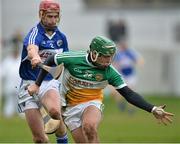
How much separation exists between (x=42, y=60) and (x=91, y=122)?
5.11 ft

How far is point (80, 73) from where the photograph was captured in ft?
47.6

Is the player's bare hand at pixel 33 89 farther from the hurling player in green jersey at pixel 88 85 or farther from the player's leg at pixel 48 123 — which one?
the player's leg at pixel 48 123

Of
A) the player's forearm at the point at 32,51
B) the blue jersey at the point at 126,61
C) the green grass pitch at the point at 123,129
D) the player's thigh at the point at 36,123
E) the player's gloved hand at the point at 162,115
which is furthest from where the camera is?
the blue jersey at the point at 126,61

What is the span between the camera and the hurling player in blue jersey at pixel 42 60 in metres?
15.0

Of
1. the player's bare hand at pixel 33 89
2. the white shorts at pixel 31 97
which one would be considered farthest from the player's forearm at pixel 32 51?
the white shorts at pixel 31 97

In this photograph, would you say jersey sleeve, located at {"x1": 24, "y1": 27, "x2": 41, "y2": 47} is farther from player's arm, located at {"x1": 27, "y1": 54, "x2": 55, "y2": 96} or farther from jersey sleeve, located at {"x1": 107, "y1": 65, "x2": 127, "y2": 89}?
jersey sleeve, located at {"x1": 107, "y1": 65, "x2": 127, "y2": 89}

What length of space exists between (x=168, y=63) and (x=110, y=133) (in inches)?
689

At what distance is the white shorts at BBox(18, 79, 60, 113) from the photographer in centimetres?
1518

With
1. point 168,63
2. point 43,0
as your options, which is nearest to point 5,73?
point 168,63

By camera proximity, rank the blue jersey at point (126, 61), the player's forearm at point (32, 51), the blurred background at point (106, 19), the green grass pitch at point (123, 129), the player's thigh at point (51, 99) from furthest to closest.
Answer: the blurred background at point (106, 19) < the blue jersey at point (126, 61) < the green grass pitch at point (123, 129) < the player's thigh at point (51, 99) < the player's forearm at point (32, 51)

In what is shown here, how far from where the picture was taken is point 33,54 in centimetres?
1455

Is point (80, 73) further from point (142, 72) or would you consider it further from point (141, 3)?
point (141, 3)

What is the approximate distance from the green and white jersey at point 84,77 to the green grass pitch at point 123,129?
5042 millimetres

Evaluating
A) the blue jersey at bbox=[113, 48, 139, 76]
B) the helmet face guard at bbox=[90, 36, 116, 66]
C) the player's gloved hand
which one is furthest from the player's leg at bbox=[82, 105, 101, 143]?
the blue jersey at bbox=[113, 48, 139, 76]
